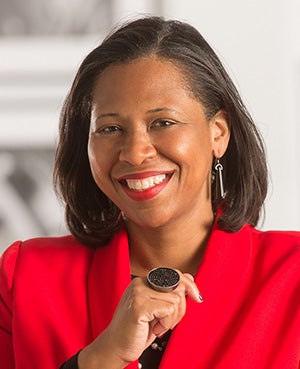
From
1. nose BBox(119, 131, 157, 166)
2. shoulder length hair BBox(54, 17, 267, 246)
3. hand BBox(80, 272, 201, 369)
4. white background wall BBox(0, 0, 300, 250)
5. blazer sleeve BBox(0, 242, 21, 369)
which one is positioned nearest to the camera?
hand BBox(80, 272, 201, 369)

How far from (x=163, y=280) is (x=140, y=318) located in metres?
0.07

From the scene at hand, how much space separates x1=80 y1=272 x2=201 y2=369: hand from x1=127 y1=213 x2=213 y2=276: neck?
0.81 ft

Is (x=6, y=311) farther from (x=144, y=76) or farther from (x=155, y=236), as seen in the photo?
(x=144, y=76)

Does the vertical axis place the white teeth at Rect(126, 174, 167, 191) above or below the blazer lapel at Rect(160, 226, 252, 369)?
above

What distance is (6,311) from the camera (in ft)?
6.40

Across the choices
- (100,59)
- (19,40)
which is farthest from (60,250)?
(19,40)

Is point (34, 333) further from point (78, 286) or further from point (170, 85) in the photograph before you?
point (170, 85)

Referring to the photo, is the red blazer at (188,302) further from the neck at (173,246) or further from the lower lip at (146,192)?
the lower lip at (146,192)

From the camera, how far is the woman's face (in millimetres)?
1752

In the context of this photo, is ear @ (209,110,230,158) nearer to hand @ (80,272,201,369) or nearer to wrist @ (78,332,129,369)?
hand @ (80,272,201,369)

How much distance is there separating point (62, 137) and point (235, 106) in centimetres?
35

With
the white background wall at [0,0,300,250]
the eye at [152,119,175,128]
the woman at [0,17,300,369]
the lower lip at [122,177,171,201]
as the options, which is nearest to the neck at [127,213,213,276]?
the woman at [0,17,300,369]

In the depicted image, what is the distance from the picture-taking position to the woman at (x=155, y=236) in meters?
1.74

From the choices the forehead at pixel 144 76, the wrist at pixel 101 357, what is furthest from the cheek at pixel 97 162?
the wrist at pixel 101 357
